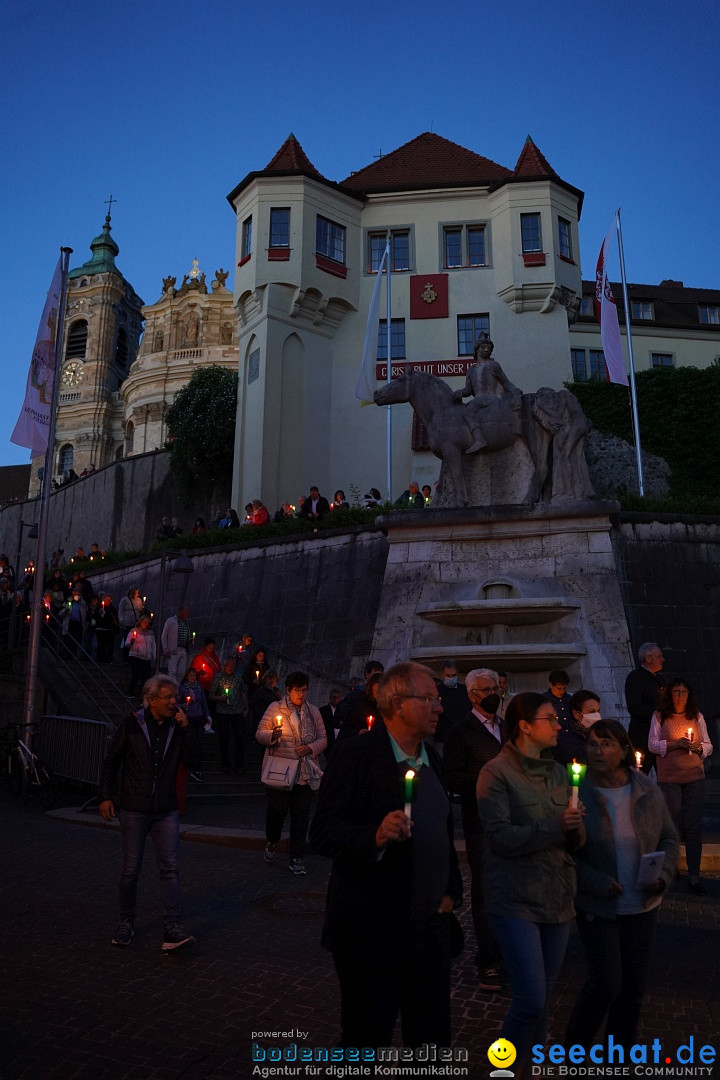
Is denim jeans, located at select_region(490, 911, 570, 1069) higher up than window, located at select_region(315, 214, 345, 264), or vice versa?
window, located at select_region(315, 214, 345, 264)

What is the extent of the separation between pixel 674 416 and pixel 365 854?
35033mm

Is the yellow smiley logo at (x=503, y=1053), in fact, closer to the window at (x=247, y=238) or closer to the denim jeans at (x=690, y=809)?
the denim jeans at (x=690, y=809)

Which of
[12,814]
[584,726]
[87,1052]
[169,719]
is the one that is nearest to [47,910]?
[169,719]

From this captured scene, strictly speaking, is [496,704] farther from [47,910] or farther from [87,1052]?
[47,910]

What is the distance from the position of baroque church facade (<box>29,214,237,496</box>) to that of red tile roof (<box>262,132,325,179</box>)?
3423 centimetres

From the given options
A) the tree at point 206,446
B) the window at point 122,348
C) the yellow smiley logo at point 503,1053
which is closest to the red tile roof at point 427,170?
the tree at point 206,446

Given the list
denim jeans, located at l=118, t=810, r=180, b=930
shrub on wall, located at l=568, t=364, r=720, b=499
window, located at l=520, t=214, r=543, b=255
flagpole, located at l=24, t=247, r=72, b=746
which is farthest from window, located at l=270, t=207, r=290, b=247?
denim jeans, located at l=118, t=810, r=180, b=930

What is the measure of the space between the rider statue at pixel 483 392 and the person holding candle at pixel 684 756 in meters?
10.9

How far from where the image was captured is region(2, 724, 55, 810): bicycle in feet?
43.9

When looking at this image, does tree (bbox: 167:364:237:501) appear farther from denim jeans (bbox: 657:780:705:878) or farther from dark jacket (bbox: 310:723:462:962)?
dark jacket (bbox: 310:723:462:962)

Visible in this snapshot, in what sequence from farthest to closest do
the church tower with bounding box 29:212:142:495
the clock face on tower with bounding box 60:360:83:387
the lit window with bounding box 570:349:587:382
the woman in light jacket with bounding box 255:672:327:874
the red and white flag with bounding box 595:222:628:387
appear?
the clock face on tower with bounding box 60:360:83:387 → the church tower with bounding box 29:212:142:495 → the lit window with bounding box 570:349:587:382 → the red and white flag with bounding box 595:222:628:387 → the woman in light jacket with bounding box 255:672:327:874

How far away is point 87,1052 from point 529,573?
13654 mm

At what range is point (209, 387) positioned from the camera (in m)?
41.5

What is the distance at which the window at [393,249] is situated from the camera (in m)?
35.3
